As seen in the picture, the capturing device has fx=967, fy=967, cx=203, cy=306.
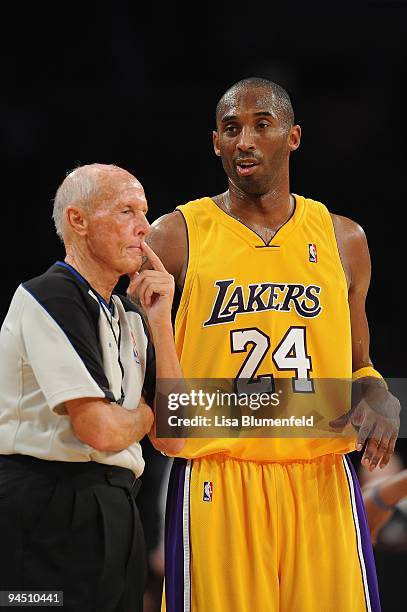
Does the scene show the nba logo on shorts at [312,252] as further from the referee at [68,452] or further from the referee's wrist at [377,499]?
the referee's wrist at [377,499]

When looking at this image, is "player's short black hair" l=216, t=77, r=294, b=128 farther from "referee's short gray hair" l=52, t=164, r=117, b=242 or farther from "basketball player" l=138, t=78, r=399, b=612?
"referee's short gray hair" l=52, t=164, r=117, b=242

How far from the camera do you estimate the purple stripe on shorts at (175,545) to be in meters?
2.78

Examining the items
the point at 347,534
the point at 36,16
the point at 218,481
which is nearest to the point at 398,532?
the point at 347,534

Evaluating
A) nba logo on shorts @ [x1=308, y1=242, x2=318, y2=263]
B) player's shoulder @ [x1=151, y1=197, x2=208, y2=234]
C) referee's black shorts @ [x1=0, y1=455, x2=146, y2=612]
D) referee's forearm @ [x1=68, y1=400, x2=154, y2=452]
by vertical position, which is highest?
player's shoulder @ [x1=151, y1=197, x2=208, y2=234]

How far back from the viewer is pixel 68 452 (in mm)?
2076

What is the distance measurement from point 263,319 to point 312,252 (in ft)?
0.95

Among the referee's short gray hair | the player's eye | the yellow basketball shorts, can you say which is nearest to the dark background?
the player's eye

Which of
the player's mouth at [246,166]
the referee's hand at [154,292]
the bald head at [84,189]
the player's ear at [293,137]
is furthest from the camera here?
the player's ear at [293,137]

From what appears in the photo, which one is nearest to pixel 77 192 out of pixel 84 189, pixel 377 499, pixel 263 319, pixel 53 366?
pixel 84 189

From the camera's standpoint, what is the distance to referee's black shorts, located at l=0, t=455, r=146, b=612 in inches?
80.7

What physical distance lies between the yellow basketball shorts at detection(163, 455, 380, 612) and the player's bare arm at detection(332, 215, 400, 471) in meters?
0.18

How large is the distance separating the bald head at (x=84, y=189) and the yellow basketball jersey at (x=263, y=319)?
2.21 feet

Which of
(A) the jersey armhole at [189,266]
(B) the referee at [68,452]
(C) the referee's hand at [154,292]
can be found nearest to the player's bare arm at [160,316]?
(C) the referee's hand at [154,292]

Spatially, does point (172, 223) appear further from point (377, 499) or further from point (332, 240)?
point (377, 499)
